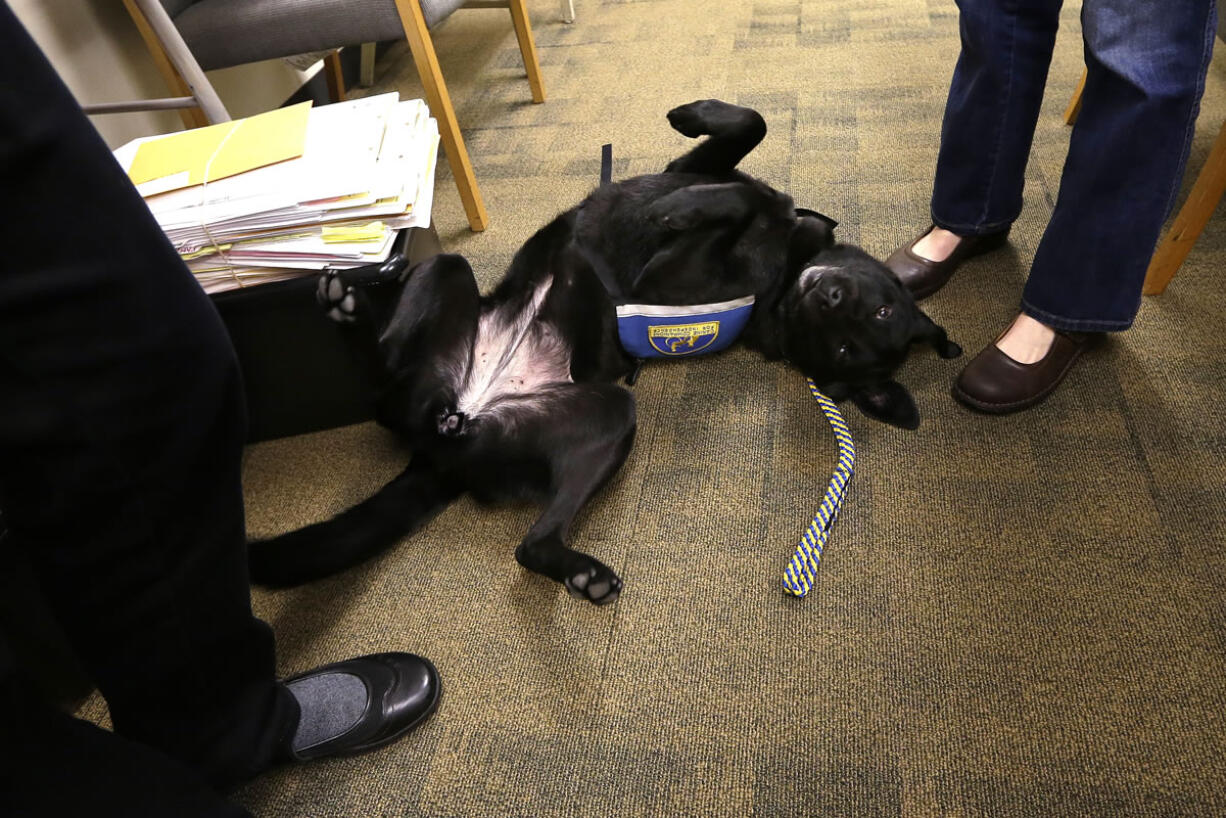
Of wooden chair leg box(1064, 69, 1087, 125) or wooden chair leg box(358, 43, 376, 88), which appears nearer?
wooden chair leg box(1064, 69, 1087, 125)

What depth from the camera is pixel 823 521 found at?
3.99 ft

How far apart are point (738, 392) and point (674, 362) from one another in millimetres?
165

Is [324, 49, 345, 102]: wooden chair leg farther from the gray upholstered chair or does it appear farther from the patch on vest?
the patch on vest

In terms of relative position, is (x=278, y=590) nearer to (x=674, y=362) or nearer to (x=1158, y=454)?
(x=674, y=362)

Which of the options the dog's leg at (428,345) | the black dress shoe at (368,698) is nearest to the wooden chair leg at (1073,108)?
the dog's leg at (428,345)

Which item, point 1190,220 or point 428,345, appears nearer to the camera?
point 428,345

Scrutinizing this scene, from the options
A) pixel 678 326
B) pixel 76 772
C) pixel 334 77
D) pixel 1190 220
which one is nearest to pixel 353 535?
pixel 76 772

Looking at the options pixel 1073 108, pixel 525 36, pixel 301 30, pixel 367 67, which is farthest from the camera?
pixel 367 67

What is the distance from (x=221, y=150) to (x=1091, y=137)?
1.51 m

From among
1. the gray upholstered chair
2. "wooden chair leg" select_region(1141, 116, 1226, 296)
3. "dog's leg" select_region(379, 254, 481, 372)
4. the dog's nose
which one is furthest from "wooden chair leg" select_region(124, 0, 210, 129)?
"wooden chair leg" select_region(1141, 116, 1226, 296)

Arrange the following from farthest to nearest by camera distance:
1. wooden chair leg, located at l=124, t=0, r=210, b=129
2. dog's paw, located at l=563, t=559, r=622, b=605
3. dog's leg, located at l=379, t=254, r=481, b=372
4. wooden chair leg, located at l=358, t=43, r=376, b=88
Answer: wooden chair leg, located at l=358, t=43, r=376, b=88
wooden chair leg, located at l=124, t=0, r=210, b=129
dog's leg, located at l=379, t=254, r=481, b=372
dog's paw, located at l=563, t=559, r=622, b=605

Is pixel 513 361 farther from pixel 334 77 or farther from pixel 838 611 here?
pixel 334 77

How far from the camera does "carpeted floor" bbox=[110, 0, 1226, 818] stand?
3.16 ft

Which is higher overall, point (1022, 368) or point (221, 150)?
point (221, 150)
